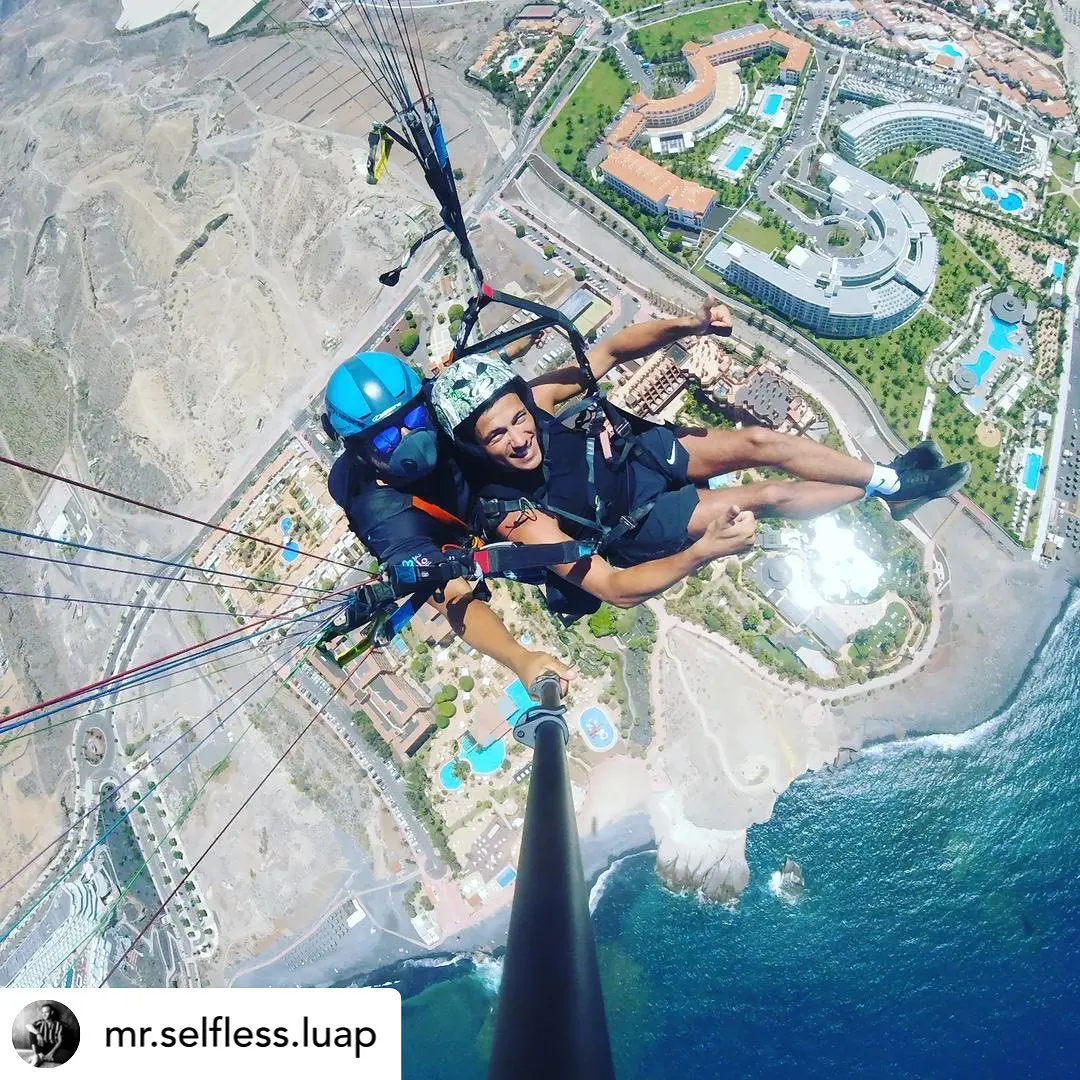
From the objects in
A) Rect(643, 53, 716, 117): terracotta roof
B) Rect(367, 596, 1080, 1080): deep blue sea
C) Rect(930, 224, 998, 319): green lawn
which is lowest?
Rect(367, 596, 1080, 1080): deep blue sea

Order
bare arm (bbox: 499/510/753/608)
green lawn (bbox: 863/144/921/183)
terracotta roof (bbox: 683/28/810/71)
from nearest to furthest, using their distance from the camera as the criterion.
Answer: bare arm (bbox: 499/510/753/608)
green lawn (bbox: 863/144/921/183)
terracotta roof (bbox: 683/28/810/71)

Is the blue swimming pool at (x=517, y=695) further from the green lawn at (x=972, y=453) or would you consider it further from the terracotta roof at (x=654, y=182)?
the terracotta roof at (x=654, y=182)

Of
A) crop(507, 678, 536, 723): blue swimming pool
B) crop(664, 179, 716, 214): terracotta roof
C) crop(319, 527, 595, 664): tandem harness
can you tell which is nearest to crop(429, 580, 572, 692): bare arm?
crop(319, 527, 595, 664): tandem harness

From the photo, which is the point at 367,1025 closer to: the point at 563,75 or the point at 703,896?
the point at 703,896

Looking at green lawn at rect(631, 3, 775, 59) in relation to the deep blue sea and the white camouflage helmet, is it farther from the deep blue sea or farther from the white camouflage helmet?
the white camouflage helmet

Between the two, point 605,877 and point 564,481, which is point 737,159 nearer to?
point 564,481

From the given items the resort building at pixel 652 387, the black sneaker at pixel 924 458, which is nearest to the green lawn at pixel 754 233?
the resort building at pixel 652 387

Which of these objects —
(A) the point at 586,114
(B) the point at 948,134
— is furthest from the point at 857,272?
(A) the point at 586,114

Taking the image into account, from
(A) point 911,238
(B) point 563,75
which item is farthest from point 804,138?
(B) point 563,75
